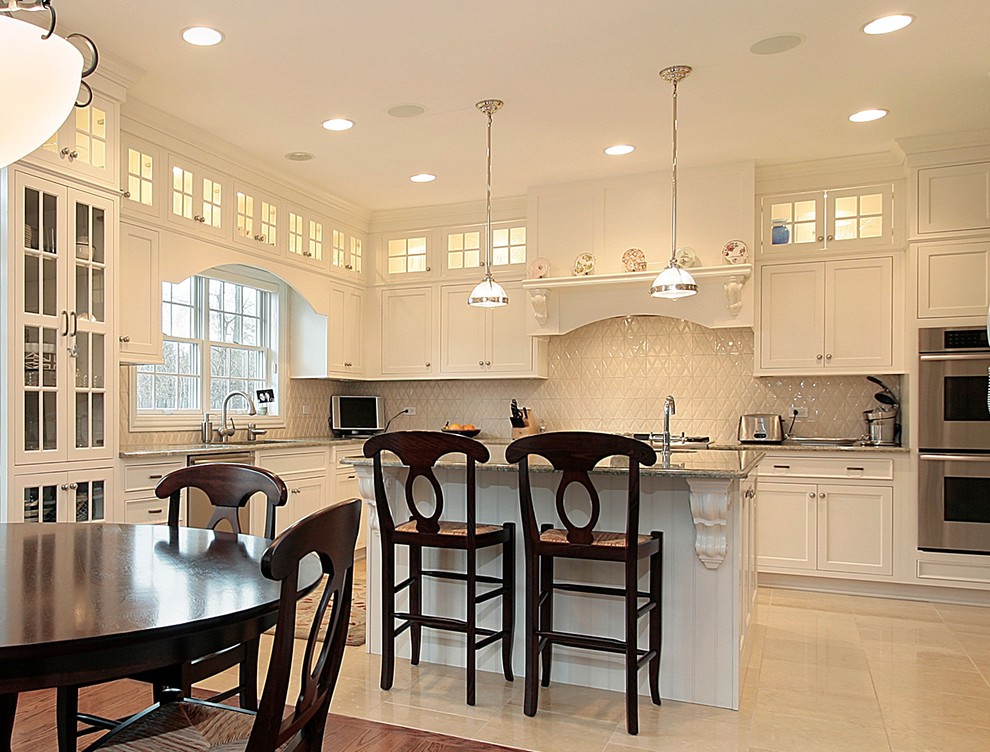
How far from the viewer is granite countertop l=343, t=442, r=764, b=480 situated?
9.24 feet

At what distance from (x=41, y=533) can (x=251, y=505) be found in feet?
9.07

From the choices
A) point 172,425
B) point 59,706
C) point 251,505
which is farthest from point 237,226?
point 59,706

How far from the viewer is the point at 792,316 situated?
5.24 metres

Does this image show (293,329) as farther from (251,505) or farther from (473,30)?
(473,30)

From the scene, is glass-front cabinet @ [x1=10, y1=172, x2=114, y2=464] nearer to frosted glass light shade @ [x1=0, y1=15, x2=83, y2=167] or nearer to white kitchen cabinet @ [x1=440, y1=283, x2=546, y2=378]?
frosted glass light shade @ [x1=0, y1=15, x2=83, y2=167]

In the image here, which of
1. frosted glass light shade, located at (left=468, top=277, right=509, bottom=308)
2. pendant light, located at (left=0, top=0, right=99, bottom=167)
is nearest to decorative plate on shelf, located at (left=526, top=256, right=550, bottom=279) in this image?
frosted glass light shade, located at (left=468, top=277, right=509, bottom=308)

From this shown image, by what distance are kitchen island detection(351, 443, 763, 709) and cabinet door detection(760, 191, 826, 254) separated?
2371 millimetres

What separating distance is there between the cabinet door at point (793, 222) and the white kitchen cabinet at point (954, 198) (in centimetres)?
63

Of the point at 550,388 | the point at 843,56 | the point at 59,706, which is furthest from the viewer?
the point at 550,388

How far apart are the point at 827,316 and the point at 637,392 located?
1.45m

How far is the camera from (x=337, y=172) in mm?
5453

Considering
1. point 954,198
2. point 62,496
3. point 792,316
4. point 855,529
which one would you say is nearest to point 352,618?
point 62,496

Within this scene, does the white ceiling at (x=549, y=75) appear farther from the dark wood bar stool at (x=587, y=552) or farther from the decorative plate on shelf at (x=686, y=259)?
the dark wood bar stool at (x=587, y=552)

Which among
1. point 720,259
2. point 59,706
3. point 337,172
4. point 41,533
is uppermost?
point 337,172
